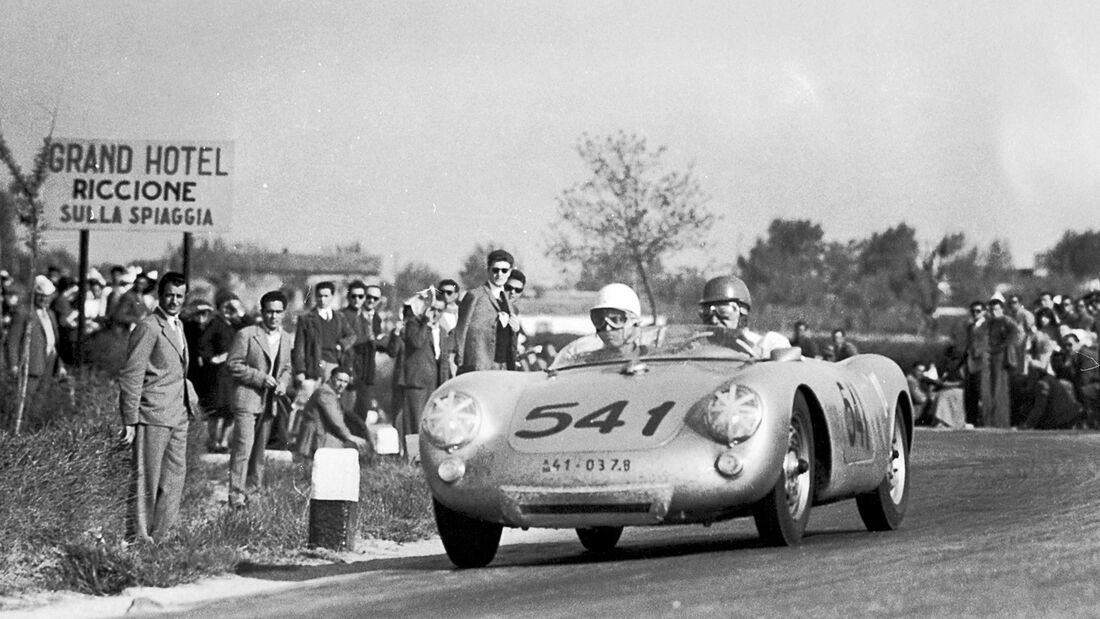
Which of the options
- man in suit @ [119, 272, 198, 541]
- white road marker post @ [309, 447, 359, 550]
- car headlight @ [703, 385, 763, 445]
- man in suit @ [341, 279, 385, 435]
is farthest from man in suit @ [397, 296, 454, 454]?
car headlight @ [703, 385, 763, 445]

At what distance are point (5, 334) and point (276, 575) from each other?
10.8m

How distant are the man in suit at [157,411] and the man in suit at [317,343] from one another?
5653 mm

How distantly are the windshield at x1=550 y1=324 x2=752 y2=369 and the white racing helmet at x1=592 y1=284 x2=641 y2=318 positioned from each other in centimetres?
129

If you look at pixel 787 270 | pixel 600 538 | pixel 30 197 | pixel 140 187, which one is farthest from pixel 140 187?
pixel 787 270

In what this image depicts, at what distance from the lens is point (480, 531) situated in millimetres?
9367

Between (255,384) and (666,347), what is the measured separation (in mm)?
5005

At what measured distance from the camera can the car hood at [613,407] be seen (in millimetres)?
8727

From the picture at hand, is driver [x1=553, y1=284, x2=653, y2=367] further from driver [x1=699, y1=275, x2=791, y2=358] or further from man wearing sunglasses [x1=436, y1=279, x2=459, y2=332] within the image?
man wearing sunglasses [x1=436, y1=279, x2=459, y2=332]

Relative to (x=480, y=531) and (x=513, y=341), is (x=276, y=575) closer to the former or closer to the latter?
(x=480, y=531)

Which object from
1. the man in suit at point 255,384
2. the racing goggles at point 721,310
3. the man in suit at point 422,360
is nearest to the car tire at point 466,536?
the racing goggles at point 721,310

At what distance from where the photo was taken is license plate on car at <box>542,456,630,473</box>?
857cm

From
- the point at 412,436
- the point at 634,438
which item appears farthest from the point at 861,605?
the point at 412,436

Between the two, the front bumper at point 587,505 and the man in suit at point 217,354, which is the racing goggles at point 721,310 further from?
the man in suit at point 217,354

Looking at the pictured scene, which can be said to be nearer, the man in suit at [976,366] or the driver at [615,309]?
the driver at [615,309]
